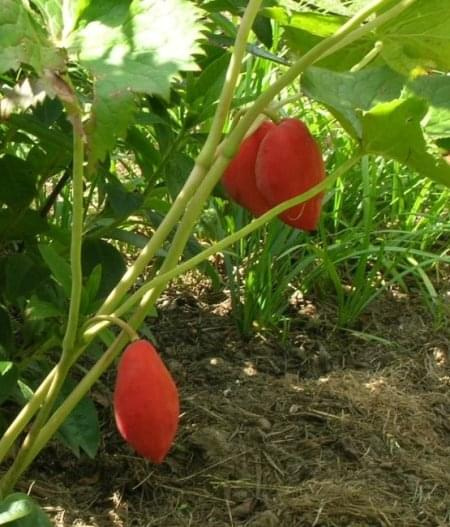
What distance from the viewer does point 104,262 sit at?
4.61 feet

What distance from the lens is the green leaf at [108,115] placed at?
0.80m

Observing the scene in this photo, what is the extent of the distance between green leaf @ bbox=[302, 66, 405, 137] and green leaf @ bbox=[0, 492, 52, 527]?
45 cm

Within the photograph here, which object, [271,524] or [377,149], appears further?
[271,524]

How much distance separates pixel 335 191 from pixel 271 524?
90cm

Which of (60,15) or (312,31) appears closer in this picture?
(60,15)

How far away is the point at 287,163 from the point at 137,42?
0.18 meters

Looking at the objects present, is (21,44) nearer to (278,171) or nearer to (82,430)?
(278,171)

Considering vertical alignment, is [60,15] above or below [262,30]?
above

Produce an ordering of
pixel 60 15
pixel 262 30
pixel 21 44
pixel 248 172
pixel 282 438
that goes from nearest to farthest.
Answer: pixel 21 44 → pixel 60 15 → pixel 248 172 → pixel 262 30 → pixel 282 438

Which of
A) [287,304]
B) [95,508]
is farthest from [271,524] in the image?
[287,304]

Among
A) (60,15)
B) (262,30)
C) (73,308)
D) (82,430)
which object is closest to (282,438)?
(82,430)

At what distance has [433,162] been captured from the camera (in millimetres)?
906

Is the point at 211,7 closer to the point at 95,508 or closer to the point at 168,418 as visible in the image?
the point at 168,418

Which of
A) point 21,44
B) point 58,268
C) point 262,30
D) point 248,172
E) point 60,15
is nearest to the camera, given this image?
point 21,44
